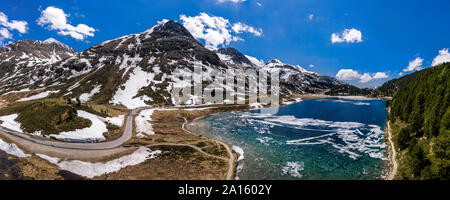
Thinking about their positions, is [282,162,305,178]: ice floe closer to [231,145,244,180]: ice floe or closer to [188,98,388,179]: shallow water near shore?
[188,98,388,179]: shallow water near shore

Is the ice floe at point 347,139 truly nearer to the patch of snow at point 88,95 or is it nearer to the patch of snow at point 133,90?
the patch of snow at point 133,90

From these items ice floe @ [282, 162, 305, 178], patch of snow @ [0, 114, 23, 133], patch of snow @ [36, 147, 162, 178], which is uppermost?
patch of snow @ [0, 114, 23, 133]

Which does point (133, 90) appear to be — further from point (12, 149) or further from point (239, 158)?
point (239, 158)

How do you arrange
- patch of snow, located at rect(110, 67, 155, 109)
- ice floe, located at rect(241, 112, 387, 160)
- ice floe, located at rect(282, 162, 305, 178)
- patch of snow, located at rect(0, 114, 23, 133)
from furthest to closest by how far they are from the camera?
patch of snow, located at rect(110, 67, 155, 109) → ice floe, located at rect(241, 112, 387, 160) → patch of snow, located at rect(0, 114, 23, 133) → ice floe, located at rect(282, 162, 305, 178)

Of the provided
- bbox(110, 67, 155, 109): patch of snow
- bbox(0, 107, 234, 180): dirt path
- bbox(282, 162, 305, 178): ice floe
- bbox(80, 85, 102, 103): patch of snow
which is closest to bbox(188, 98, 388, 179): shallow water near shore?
bbox(282, 162, 305, 178): ice floe

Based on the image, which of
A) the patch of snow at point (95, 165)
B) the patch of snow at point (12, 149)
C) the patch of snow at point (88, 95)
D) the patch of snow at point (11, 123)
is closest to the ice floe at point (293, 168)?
the patch of snow at point (95, 165)

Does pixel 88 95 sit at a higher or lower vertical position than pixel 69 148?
higher

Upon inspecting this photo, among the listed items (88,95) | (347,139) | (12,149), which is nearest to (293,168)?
(347,139)

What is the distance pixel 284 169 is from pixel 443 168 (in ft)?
79.2

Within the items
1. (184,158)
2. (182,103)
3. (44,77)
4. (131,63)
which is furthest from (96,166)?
(44,77)

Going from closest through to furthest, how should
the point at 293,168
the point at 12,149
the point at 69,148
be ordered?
the point at 12,149
the point at 293,168
the point at 69,148

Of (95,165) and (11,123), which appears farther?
(11,123)
